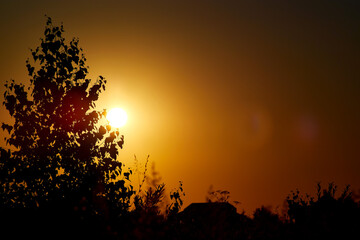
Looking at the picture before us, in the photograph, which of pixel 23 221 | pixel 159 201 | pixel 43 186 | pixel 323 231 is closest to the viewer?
pixel 323 231

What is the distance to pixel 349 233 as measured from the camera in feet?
18.2

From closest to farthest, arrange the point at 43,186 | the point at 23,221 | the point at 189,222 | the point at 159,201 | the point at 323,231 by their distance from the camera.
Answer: the point at 323,231 < the point at 159,201 < the point at 189,222 < the point at 23,221 < the point at 43,186

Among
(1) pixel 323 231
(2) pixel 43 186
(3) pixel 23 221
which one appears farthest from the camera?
(2) pixel 43 186

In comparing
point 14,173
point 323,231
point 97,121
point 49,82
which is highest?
point 49,82

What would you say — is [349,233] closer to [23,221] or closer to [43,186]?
[23,221]

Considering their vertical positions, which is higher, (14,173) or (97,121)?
(97,121)

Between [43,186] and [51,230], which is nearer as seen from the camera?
[51,230]

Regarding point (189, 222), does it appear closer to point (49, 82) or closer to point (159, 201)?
point (159, 201)

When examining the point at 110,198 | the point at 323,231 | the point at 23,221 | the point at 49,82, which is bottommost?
the point at 323,231

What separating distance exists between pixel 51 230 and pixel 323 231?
4769 millimetres

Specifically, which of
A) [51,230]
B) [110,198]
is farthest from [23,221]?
[110,198]

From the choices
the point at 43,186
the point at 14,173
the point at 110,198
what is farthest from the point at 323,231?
the point at 14,173

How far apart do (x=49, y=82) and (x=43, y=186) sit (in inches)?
150

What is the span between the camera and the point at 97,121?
13664 millimetres
